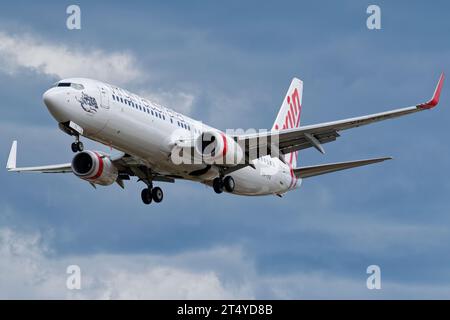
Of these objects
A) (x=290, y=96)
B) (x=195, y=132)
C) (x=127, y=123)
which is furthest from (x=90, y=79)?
(x=290, y=96)

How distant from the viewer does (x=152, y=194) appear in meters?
66.8

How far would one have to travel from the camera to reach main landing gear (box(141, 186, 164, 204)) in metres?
66.7

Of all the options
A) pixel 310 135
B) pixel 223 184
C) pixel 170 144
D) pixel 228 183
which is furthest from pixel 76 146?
pixel 310 135

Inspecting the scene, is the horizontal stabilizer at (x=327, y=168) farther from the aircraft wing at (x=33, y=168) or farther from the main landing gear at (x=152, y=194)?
the aircraft wing at (x=33, y=168)

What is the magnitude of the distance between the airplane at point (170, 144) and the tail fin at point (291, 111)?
6.45 metres

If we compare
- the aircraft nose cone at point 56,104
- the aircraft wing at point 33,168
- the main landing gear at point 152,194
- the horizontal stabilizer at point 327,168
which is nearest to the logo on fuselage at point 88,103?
the aircraft nose cone at point 56,104

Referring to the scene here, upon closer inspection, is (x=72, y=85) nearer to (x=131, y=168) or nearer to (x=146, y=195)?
(x=131, y=168)

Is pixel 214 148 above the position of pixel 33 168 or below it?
below

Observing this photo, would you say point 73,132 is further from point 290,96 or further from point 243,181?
point 290,96

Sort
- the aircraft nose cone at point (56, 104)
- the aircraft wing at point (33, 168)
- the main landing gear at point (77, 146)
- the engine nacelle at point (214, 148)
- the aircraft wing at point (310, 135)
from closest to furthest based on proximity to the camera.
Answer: the aircraft nose cone at point (56, 104)
the main landing gear at point (77, 146)
the aircraft wing at point (310, 135)
the engine nacelle at point (214, 148)
the aircraft wing at point (33, 168)

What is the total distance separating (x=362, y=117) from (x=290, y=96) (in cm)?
2147

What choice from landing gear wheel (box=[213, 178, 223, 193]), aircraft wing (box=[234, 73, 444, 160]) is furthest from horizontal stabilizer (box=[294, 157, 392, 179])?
landing gear wheel (box=[213, 178, 223, 193])

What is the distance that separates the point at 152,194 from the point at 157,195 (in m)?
0.31

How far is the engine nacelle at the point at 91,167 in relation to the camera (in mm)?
63906
